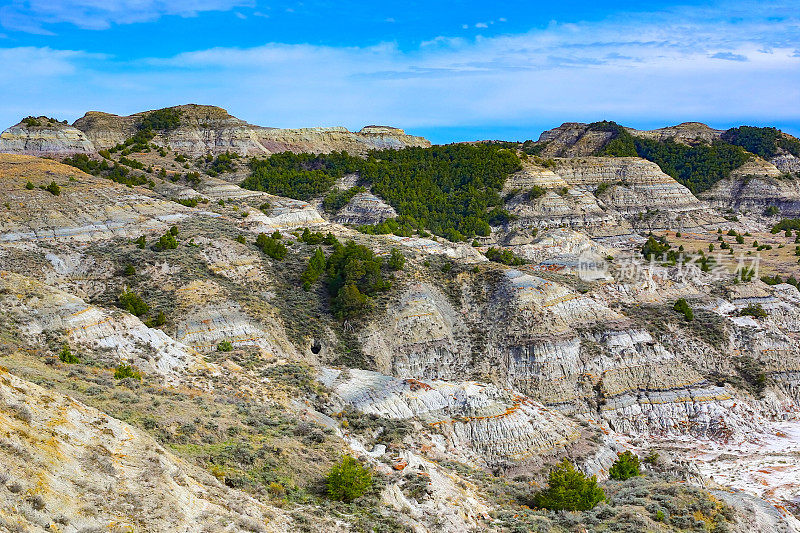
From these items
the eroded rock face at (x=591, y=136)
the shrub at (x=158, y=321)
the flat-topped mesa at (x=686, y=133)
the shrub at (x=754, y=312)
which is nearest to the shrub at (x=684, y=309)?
the shrub at (x=754, y=312)

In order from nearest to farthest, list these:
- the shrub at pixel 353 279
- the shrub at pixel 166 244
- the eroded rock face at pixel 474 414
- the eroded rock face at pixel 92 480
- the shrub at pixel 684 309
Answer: the eroded rock face at pixel 92 480 → the eroded rock face at pixel 474 414 → the shrub at pixel 353 279 → the shrub at pixel 166 244 → the shrub at pixel 684 309

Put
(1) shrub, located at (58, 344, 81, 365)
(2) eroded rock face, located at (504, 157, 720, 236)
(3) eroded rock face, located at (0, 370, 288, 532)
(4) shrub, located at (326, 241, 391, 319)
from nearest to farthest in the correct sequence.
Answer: (3) eroded rock face, located at (0, 370, 288, 532) < (1) shrub, located at (58, 344, 81, 365) < (4) shrub, located at (326, 241, 391, 319) < (2) eroded rock face, located at (504, 157, 720, 236)

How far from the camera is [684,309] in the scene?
154 feet

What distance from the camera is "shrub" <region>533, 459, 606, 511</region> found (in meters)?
22.4

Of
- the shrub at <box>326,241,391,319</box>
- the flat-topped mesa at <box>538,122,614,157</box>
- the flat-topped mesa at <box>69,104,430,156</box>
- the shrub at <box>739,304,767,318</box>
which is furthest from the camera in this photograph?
the flat-topped mesa at <box>538,122,614,157</box>

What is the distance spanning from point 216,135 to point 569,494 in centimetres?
8783

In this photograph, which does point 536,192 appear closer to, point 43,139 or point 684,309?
point 684,309

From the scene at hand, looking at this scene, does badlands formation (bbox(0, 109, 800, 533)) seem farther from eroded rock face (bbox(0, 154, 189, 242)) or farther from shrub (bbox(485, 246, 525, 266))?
shrub (bbox(485, 246, 525, 266))

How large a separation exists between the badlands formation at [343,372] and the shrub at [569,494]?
48 centimetres

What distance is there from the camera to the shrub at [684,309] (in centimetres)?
4653

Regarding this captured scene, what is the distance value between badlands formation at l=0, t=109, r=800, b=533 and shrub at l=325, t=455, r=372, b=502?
1.52 ft

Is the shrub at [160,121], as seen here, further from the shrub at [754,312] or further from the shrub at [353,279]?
the shrub at [754,312]

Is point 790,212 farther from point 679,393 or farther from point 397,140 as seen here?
point 679,393

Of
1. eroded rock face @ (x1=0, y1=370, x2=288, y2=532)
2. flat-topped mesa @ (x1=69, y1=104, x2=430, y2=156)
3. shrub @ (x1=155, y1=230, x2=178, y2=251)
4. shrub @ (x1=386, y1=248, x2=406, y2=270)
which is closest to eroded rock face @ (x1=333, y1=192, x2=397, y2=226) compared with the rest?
flat-topped mesa @ (x1=69, y1=104, x2=430, y2=156)
